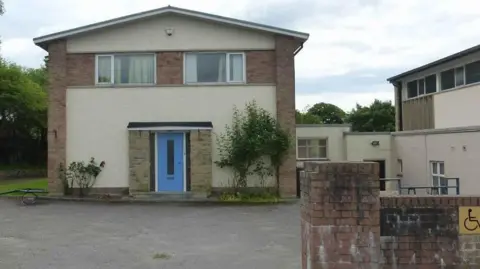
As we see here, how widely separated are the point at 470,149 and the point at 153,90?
11.2 metres

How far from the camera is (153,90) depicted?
19969mm

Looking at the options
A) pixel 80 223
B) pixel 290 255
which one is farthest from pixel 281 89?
pixel 290 255

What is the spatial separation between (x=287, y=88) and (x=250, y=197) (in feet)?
14.0

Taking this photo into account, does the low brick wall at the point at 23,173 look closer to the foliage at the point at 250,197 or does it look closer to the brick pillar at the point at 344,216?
the foliage at the point at 250,197

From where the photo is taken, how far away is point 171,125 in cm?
1970

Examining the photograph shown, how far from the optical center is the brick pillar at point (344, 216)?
5539mm

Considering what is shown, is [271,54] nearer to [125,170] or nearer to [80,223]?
[125,170]

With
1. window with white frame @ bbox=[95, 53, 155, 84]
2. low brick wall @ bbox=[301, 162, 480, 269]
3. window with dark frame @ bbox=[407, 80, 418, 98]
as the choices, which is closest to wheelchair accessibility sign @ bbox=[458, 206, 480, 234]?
low brick wall @ bbox=[301, 162, 480, 269]

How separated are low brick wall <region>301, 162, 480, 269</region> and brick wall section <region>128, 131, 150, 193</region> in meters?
14.3

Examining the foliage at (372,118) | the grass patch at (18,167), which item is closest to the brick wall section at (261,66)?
the grass patch at (18,167)

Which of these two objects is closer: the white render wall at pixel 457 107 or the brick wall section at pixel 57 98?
the white render wall at pixel 457 107

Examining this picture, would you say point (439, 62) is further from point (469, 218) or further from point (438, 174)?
point (469, 218)

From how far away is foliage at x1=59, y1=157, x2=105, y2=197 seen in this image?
19703 mm

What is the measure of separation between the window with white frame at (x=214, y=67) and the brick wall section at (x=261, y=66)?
0.26 meters
